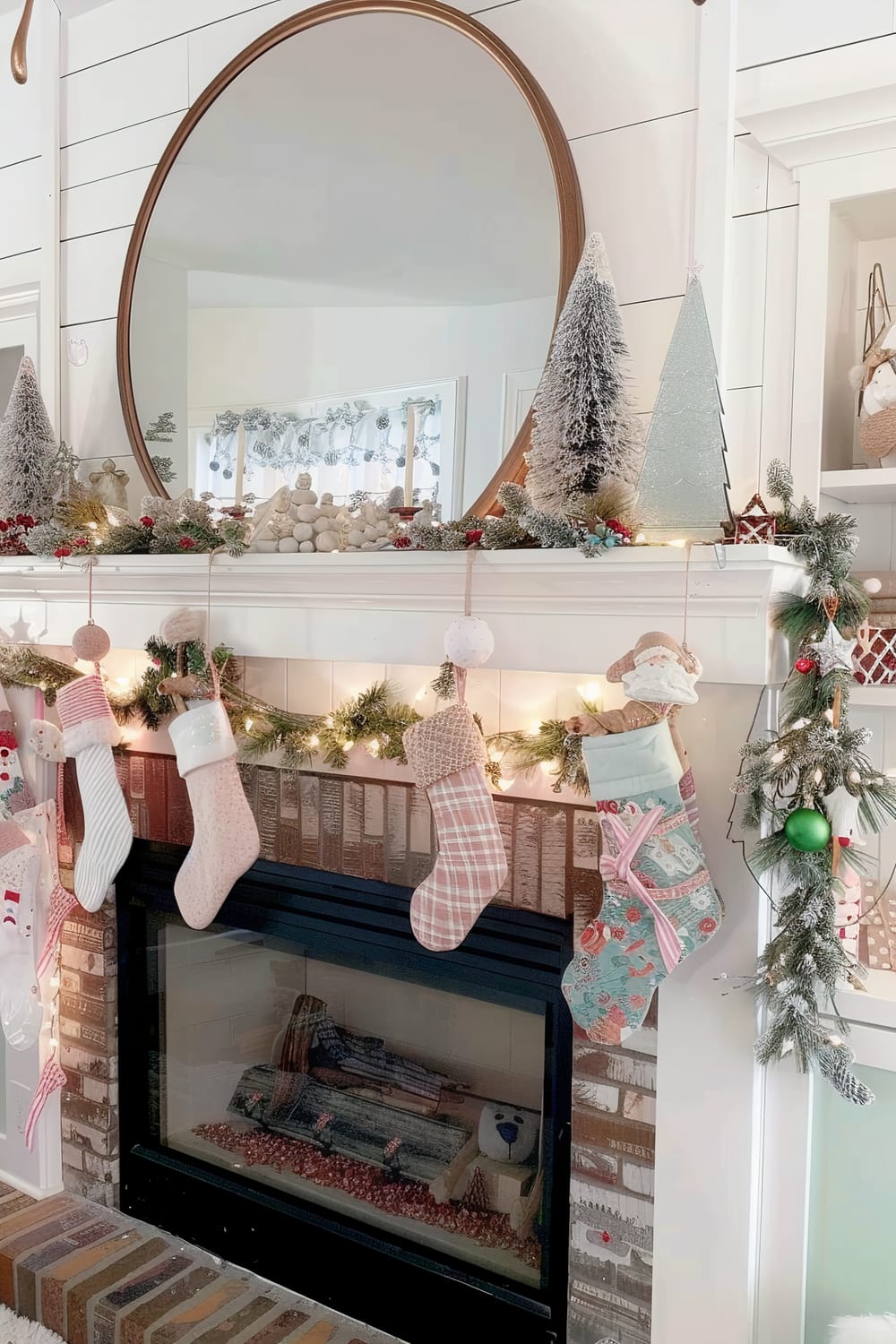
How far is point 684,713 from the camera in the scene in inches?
55.1

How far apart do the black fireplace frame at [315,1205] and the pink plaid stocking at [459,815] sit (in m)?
0.14

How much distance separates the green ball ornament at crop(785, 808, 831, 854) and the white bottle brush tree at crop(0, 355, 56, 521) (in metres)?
1.52

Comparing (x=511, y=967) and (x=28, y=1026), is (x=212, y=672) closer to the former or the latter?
(x=511, y=967)

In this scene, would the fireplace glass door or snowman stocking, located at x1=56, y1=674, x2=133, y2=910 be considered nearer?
the fireplace glass door

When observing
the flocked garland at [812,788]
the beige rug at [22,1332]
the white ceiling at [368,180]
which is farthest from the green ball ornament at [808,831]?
the beige rug at [22,1332]

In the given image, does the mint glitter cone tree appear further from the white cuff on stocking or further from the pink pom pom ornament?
the pink pom pom ornament

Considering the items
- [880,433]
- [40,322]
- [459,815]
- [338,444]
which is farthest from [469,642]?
[40,322]

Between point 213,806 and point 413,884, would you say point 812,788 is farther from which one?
point 213,806

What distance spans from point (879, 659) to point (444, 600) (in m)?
0.61

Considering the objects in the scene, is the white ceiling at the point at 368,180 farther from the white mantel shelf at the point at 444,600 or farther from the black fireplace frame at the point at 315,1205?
the black fireplace frame at the point at 315,1205

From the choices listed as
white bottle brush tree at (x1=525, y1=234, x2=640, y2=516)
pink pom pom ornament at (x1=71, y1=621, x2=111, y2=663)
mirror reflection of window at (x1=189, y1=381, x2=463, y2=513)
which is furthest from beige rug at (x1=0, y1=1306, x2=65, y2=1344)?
white bottle brush tree at (x1=525, y1=234, x2=640, y2=516)

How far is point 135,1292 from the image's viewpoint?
1892 millimetres

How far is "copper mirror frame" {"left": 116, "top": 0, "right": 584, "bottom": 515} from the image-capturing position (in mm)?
1464

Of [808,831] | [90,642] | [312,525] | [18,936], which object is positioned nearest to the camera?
[808,831]
